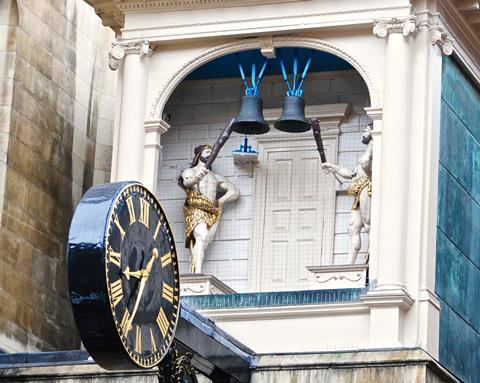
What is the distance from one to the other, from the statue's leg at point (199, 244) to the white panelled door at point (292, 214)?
2.46 feet

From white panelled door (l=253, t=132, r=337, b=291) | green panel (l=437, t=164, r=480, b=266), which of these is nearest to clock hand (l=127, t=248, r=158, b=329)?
green panel (l=437, t=164, r=480, b=266)

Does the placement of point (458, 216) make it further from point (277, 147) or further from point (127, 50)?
point (127, 50)

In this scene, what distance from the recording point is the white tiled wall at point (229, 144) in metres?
35.6

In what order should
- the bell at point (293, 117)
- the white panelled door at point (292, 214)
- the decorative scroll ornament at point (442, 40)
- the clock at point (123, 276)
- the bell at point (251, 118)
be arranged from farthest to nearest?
the white panelled door at point (292, 214), the bell at point (251, 118), the bell at point (293, 117), the decorative scroll ornament at point (442, 40), the clock at point (123, 276)

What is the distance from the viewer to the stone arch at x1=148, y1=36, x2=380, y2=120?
113 ft

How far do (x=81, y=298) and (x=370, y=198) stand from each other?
11103mm

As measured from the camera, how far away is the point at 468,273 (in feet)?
113

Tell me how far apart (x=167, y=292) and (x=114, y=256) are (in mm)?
1390

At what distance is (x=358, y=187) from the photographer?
3456 centimetres

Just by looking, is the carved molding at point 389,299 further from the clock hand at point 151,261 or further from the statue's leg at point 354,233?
the clock hand at point 151,261

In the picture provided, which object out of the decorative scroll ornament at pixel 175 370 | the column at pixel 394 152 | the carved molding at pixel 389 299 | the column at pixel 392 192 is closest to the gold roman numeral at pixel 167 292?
the decorative scroll ornament at pixel 175 370

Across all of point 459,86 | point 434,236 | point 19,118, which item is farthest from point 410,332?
point 19,118

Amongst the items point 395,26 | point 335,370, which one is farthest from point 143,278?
point 395,26

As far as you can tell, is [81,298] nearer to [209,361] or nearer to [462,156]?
[209,361]
